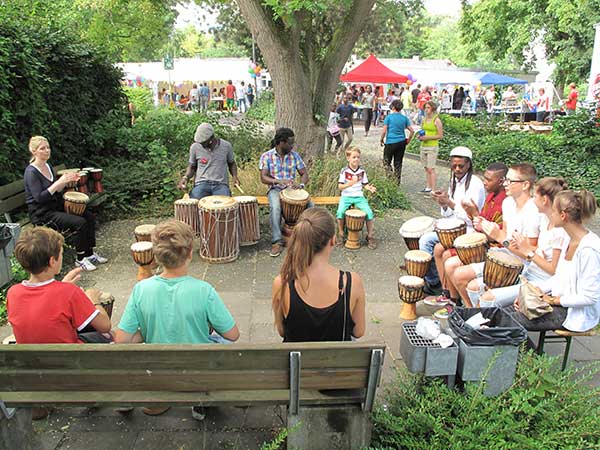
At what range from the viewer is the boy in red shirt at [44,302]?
2955mm

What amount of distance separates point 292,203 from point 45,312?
383 centimetres

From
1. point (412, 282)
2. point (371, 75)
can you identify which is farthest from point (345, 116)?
point (412, 282)

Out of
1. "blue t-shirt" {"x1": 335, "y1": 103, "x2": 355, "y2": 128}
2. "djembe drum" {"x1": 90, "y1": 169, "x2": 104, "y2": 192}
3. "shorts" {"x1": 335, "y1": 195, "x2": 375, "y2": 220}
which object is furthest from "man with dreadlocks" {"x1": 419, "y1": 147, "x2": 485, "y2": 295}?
"blue t-shirt" {"x1": 335, "y1": 103, "x2": 355, "y2": 128}

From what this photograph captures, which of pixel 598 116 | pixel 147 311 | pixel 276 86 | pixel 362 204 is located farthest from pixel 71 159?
pixel 598 116

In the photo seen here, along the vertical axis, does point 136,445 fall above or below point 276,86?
below

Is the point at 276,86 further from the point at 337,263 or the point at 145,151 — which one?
the point at 337,263

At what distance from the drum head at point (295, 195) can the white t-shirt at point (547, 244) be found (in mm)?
2994

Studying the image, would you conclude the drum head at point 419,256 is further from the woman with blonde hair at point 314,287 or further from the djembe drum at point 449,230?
the woman with blonde hair at point 314,287

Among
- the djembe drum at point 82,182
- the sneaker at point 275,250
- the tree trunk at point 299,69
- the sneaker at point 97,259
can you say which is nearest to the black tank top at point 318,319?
the sneaker at point 275,250

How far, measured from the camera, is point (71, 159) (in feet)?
27.9

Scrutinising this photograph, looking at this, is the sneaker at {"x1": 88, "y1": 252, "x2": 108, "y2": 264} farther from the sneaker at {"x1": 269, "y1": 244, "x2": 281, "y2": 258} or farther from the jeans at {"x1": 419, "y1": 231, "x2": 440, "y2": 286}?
the jeans at {"x1": 419, "y1": 231, "x2": 440, "y2": 286}

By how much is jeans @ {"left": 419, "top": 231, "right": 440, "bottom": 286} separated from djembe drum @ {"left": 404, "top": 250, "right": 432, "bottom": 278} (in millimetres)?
279

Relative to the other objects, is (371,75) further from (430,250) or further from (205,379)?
(205,379)

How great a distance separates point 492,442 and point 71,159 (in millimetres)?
7869
